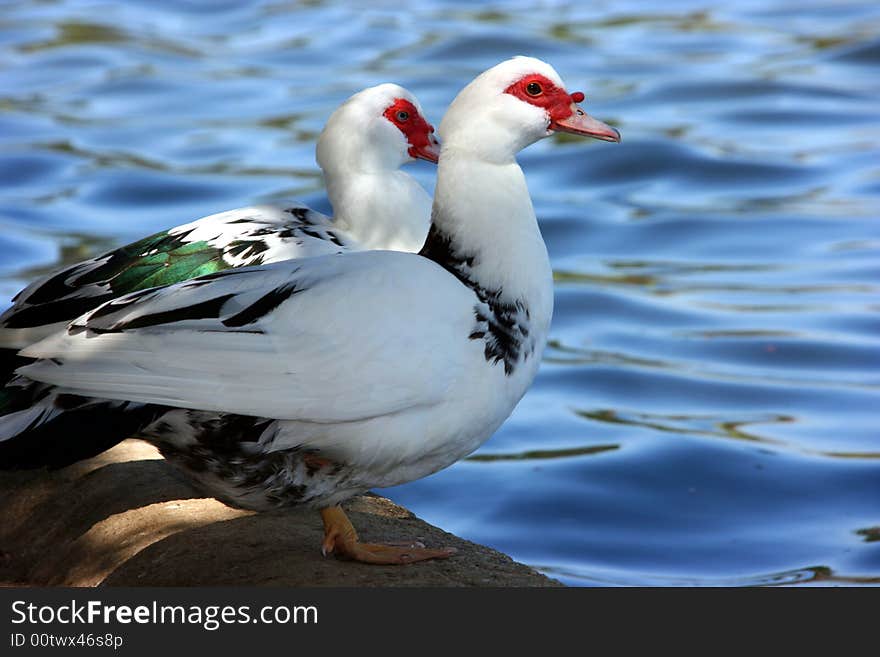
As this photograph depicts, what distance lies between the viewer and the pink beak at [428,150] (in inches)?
223

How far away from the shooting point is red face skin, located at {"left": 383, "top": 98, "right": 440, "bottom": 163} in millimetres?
5617

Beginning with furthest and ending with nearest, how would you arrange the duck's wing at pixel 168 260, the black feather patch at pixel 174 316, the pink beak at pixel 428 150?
the pink beak at pixel 428 150 < the duck's wing at pixel 168 260 < the black feather patch at pixel 174 316

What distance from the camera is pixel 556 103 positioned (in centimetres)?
428

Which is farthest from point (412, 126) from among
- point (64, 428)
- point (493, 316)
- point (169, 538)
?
point (64, 428)

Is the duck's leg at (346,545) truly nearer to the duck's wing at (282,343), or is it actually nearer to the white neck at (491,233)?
the duck's wing at (282,343)

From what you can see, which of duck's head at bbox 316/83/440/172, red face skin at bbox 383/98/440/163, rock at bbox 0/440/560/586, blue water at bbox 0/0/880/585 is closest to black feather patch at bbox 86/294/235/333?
rock at bbox 0/440/560/586

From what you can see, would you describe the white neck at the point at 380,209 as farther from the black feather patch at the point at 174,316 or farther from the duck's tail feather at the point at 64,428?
the duck's tail feather at the point at 64,428

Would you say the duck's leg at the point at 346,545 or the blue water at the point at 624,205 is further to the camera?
the blue water at the point at 624,205

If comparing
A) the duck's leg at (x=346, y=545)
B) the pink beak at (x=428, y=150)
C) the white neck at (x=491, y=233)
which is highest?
the pink beak at (x=428, y=150)

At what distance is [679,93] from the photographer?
12.9m

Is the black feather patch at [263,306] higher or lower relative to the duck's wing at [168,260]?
lower

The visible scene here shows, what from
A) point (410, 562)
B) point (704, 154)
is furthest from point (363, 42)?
point (410, 562)

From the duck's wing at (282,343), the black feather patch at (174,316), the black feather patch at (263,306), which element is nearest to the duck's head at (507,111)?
the duck's wing at (282,343)

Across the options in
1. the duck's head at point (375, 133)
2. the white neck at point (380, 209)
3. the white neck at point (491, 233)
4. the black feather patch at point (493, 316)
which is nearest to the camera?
the black feather patch at point (493, 316)
